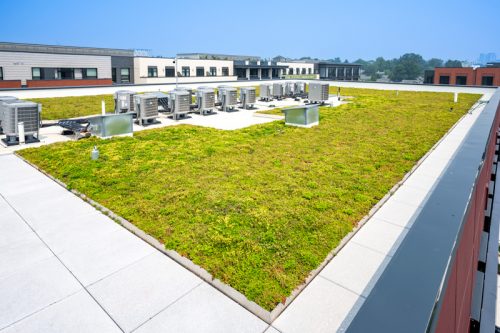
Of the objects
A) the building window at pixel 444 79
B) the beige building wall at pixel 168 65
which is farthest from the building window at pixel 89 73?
the building window at pixel 444 79

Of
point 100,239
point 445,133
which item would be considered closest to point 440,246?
point 100,239

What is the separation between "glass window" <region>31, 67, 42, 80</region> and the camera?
38406mm

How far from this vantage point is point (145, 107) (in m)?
16.5

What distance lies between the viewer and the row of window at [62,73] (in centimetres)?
3894

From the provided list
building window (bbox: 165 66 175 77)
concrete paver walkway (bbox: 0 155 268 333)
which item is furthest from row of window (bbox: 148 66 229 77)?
concrete paver walkway (bbox: 0 155 268 333)

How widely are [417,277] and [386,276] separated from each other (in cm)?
12

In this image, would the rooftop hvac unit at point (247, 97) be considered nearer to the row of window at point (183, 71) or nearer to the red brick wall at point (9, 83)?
the red brick wall at point (9, 83)

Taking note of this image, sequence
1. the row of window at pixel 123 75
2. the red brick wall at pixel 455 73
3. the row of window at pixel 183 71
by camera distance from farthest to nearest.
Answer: the red brick wall at pixel 455 73 → the row of window at pixel 183 71 → the row of window at pixel 123 75

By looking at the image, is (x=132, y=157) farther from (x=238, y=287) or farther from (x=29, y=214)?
(x=238, y=287)

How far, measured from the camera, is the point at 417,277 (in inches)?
57.7

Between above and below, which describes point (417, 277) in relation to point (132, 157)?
above

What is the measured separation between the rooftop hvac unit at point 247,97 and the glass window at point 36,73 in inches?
1137

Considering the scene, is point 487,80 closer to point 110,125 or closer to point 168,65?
point 168,65

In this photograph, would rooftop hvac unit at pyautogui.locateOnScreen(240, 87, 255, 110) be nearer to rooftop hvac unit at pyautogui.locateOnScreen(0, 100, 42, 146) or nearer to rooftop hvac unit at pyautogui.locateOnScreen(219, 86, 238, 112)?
rooftop hvac unit at pyautogui.locateOnScreen(219, 86, 238, 112)
